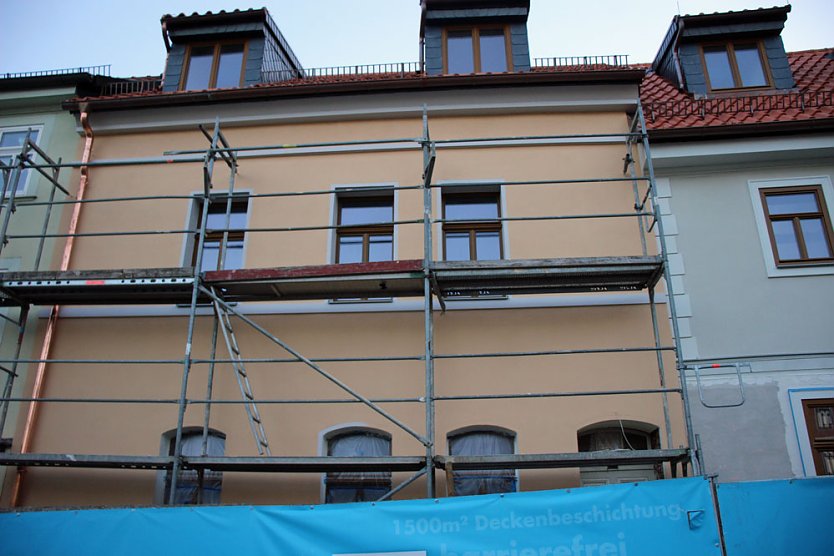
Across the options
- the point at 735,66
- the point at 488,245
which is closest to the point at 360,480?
the point at 488,245

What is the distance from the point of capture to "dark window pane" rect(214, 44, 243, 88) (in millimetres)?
11398

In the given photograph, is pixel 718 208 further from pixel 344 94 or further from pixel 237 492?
pixel 237 492

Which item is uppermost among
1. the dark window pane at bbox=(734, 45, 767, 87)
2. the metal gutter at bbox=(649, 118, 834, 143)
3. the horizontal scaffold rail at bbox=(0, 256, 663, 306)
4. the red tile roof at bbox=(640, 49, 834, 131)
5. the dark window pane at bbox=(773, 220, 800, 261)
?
the dark window pane at bbox=(734, 45, 767, 87)

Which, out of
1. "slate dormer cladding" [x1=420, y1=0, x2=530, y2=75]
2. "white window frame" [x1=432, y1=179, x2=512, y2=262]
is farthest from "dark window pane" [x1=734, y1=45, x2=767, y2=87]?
"white window frame" [x1=432, y1=179, x2=512, y2=262]

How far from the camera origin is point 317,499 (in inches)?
326

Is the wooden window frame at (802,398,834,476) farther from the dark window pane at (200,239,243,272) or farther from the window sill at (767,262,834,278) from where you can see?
the dark window pane at (200,239,243,272)

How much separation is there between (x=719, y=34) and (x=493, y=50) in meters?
3.60

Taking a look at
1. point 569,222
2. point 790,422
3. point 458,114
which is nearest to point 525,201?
point 569,222

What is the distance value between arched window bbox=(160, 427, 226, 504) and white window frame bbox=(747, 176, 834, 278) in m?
7.31

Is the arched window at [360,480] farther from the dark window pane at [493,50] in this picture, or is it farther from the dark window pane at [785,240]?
the dark window pane at [493,50]

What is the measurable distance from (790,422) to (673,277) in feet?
7.12

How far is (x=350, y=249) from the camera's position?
32.2ft

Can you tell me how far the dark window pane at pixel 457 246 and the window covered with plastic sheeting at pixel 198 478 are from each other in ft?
12.4

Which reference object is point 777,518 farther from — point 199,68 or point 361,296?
point 199,68
